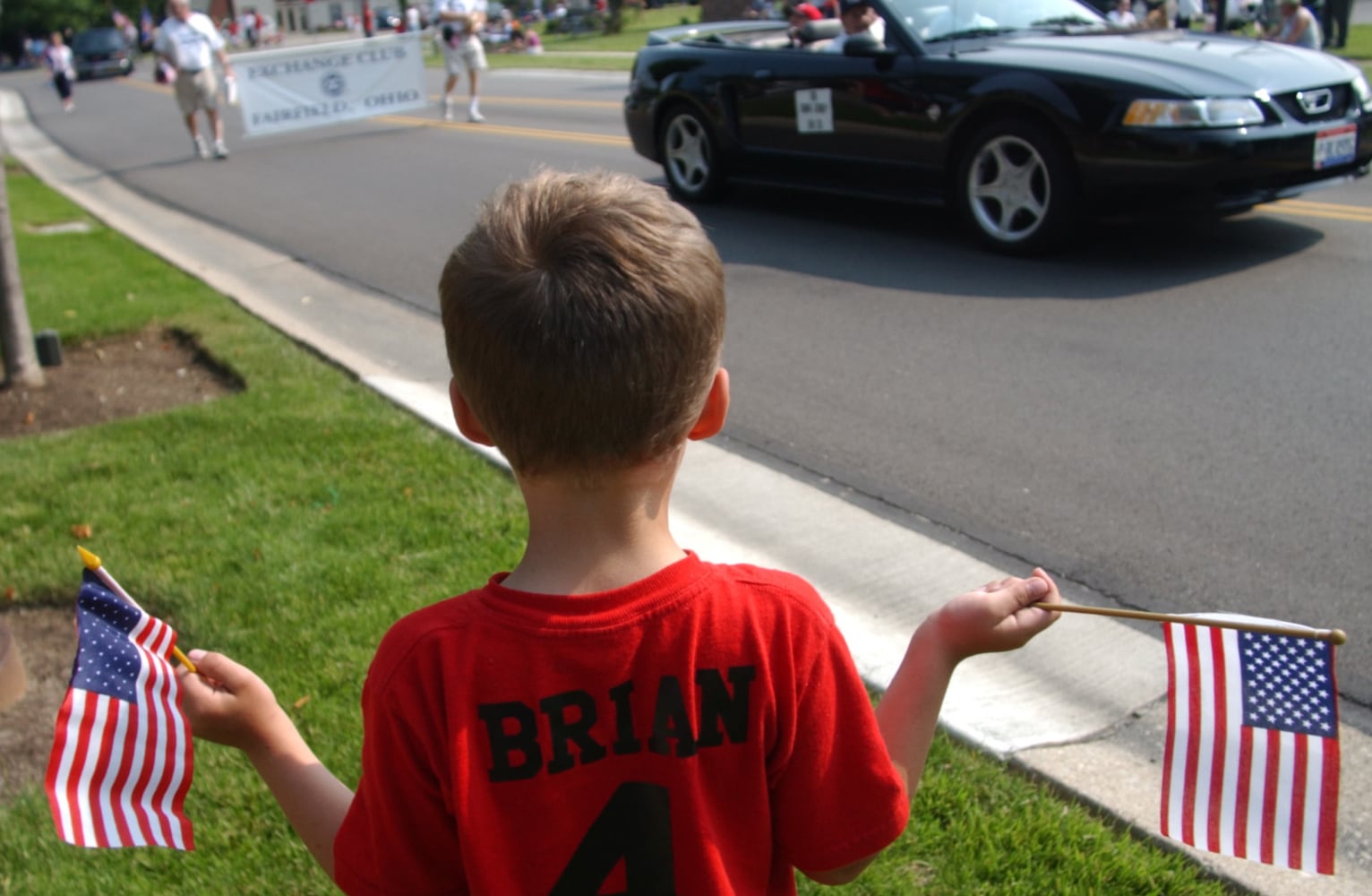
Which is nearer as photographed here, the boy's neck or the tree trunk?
the boy's neck

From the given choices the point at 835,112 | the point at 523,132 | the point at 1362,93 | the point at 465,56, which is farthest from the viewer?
the point at 465,56

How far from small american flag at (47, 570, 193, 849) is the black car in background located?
54535mm

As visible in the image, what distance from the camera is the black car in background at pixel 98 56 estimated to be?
5000cm

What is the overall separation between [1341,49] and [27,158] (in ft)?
62.7

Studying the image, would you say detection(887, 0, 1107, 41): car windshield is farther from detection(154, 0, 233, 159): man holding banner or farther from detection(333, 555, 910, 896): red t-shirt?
detection(154, 0, 233, 159): man holding banner

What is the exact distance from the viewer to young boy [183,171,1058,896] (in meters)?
1.29

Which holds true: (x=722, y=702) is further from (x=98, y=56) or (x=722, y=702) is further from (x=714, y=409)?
(x=98, y=56)

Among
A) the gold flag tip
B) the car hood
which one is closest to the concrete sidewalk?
the gold flag tip

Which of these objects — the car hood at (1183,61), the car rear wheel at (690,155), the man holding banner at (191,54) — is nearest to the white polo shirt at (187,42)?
the man holding banner at (191,54)

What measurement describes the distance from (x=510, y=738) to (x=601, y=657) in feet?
0.41

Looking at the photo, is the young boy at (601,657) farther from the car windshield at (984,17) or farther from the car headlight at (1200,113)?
the car windshield at (984,17)

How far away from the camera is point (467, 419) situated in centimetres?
144

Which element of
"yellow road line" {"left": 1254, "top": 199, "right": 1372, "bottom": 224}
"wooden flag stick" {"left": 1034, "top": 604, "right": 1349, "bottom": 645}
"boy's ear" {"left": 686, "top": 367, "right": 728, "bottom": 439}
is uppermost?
"boy's ear" {"left": 686, "top": 367, "right": 728, "bottom": 439}

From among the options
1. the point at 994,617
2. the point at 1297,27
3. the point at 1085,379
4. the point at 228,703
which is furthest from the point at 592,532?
the point at 1297,27
